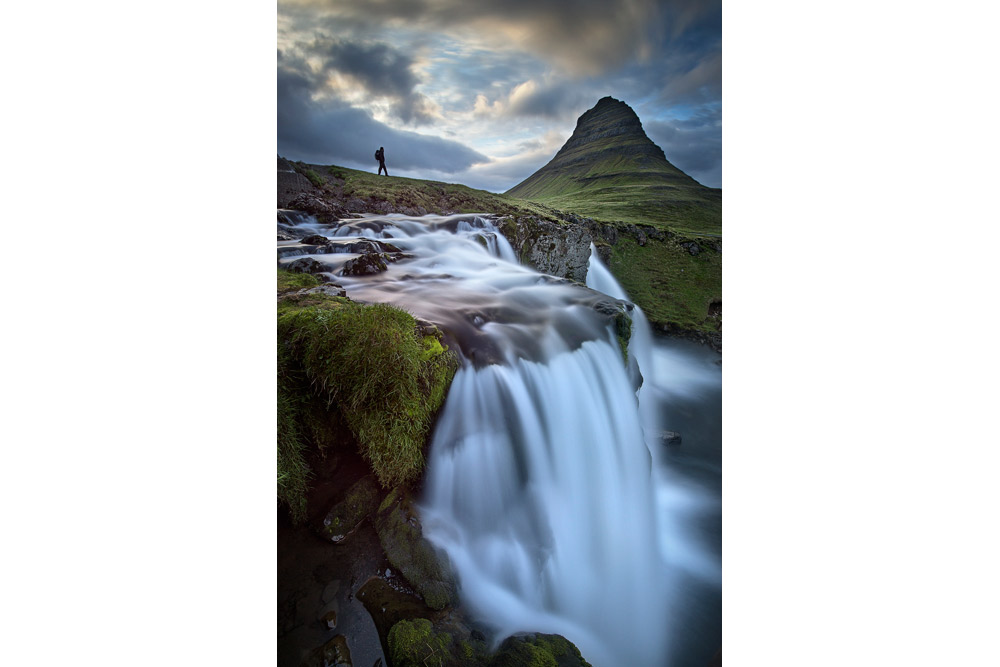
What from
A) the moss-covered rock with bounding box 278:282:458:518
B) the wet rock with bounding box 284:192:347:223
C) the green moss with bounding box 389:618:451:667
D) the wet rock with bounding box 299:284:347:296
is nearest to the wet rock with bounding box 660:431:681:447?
the moss-covered rock with bounding box 278:282:458:518

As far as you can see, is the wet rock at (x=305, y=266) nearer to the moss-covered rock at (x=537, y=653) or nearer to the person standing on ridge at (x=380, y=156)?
the person standing on ridge at (x=380, y=156)

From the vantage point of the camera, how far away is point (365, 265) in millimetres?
1696

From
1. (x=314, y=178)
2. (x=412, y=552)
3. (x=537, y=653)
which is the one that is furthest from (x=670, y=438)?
(x=314, y=178)

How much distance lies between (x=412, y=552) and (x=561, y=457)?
27.0 inches

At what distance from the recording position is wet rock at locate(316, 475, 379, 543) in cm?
125

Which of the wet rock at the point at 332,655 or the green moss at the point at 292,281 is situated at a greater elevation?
the green moss at the point at 292,281

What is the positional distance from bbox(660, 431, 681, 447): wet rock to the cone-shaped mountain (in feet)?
3.22

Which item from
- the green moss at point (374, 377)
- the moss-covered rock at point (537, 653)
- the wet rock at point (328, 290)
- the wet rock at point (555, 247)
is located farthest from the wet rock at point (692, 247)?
the moss-covered rock at point (537, 653)

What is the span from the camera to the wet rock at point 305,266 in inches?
62.3

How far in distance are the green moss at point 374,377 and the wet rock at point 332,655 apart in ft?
1.52

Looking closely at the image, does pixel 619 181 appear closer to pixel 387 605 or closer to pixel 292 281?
pixel 292 281

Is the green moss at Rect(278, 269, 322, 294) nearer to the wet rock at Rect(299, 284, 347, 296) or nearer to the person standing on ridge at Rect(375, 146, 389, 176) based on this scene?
the wet rock at Rect(299, 284, 347, 296)

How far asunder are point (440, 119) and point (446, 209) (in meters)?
0.38
